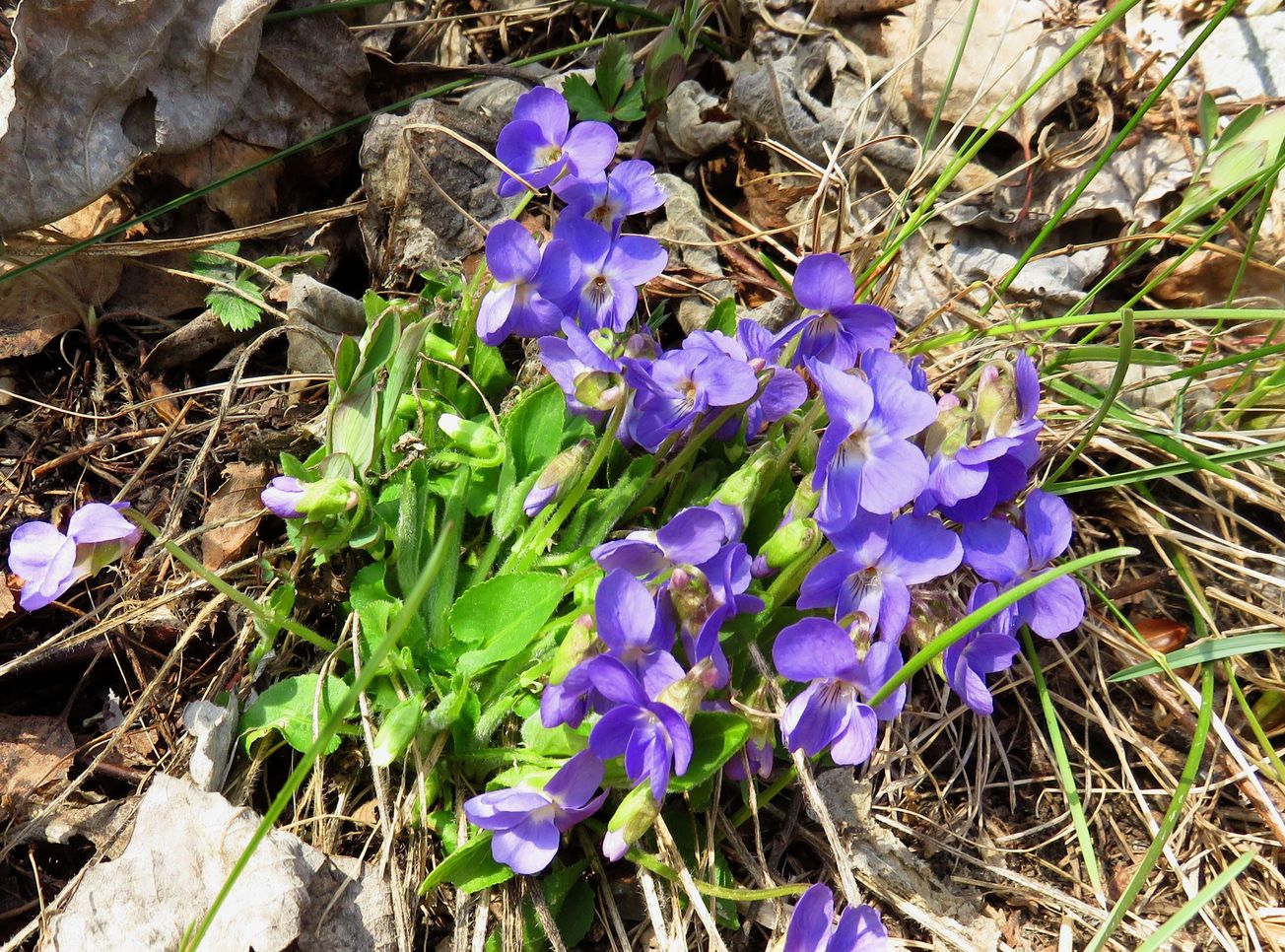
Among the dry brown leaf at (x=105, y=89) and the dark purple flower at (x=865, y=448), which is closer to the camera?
the dark purple flower at (x=865, y=448)

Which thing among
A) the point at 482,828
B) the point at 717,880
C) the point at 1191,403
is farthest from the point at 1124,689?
the point at 482,828

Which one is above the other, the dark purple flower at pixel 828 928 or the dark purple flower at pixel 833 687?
the dark purple flower at pixel 833 687

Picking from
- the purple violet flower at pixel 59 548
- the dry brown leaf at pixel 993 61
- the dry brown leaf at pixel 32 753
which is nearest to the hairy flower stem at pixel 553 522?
the purple violet flower at pixel 59 548

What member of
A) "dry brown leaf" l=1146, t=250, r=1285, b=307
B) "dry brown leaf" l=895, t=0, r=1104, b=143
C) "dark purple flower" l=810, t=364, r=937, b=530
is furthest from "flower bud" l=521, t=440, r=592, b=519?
"dry brown leaf" l=1146, t=250, r=1285, b=307

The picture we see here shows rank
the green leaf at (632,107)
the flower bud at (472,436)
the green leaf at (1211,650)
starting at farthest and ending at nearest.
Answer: the green leaf at (632,107) → the green leaf at (1211,650) → the flower bud at (472,436)

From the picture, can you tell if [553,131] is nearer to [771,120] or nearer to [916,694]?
[771,120]

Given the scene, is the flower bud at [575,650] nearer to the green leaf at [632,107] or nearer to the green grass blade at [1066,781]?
the green grass blade at [1066,781]
